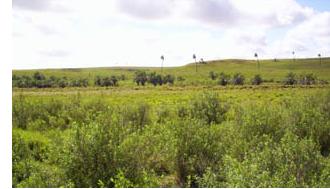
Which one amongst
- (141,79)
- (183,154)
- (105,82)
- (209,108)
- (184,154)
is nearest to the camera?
(184,154)

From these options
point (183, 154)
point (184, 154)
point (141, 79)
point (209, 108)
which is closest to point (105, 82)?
point (141, 79)

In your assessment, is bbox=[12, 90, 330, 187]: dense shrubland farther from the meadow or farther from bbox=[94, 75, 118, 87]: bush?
bbox=[94, 75, 118, 87]: bush

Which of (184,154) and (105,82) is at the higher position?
(105,82)

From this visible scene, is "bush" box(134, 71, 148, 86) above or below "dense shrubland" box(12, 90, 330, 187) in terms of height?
above

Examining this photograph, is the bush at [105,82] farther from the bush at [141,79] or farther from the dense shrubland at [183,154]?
the dense shrubland at [183,154]

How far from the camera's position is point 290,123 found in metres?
15.4

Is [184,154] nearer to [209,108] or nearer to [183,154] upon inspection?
[183,154]

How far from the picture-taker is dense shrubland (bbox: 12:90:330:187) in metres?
8.70

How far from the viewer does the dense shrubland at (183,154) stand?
28.6 feet

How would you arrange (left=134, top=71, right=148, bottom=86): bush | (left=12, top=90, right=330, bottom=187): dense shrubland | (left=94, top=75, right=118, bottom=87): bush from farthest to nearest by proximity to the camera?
(left=134, top=71, right=148, bottom=86): bush, (left=94, top=75, right=118, bottom=87): bush, (left=12, top=90, right=330, bottom=187): dense shrubland

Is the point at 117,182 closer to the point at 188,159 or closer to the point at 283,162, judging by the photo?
the point at 283,162

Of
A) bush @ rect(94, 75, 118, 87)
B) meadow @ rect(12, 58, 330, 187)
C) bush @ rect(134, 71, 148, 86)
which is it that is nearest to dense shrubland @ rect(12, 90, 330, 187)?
meadow @ rect(12, 58, 330, 187)

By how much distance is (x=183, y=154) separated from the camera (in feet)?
41.3

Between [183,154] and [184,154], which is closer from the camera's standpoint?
[184,154]
